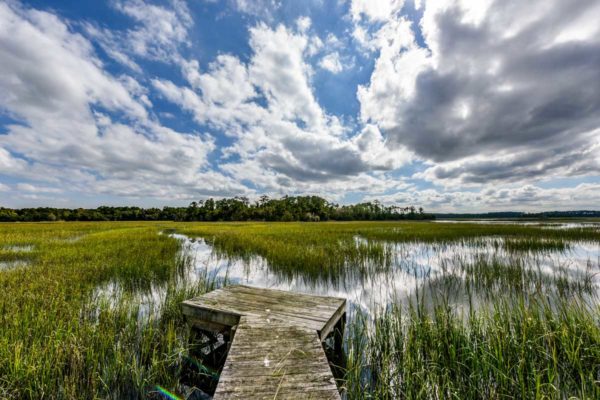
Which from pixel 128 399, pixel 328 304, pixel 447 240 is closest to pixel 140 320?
pixel 128 399

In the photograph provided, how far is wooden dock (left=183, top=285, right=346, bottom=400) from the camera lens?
94.8 inches

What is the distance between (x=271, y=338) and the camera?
11.1 feet

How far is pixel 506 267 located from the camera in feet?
29.5

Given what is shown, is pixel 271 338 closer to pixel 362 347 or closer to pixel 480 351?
pixel 362 347

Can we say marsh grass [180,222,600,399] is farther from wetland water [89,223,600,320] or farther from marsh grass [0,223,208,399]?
marsh grass [0,223,208,399]

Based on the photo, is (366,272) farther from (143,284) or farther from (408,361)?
(143,284)

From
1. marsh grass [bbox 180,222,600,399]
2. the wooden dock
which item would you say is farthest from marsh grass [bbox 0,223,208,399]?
marsh grass [bbox 180,222,600,399]

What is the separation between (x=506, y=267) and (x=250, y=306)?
9.75 m

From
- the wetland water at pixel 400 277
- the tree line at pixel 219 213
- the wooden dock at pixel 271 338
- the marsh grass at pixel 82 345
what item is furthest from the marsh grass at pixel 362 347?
the tree line at pixel 219 213

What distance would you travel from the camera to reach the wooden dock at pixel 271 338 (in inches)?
94.8

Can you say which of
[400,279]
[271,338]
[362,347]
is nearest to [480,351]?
[362,347]

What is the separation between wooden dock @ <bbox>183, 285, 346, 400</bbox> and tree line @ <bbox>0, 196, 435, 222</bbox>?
6340cm

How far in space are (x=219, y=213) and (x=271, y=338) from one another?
7732 cm

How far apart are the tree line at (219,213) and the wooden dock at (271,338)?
63.4 m
